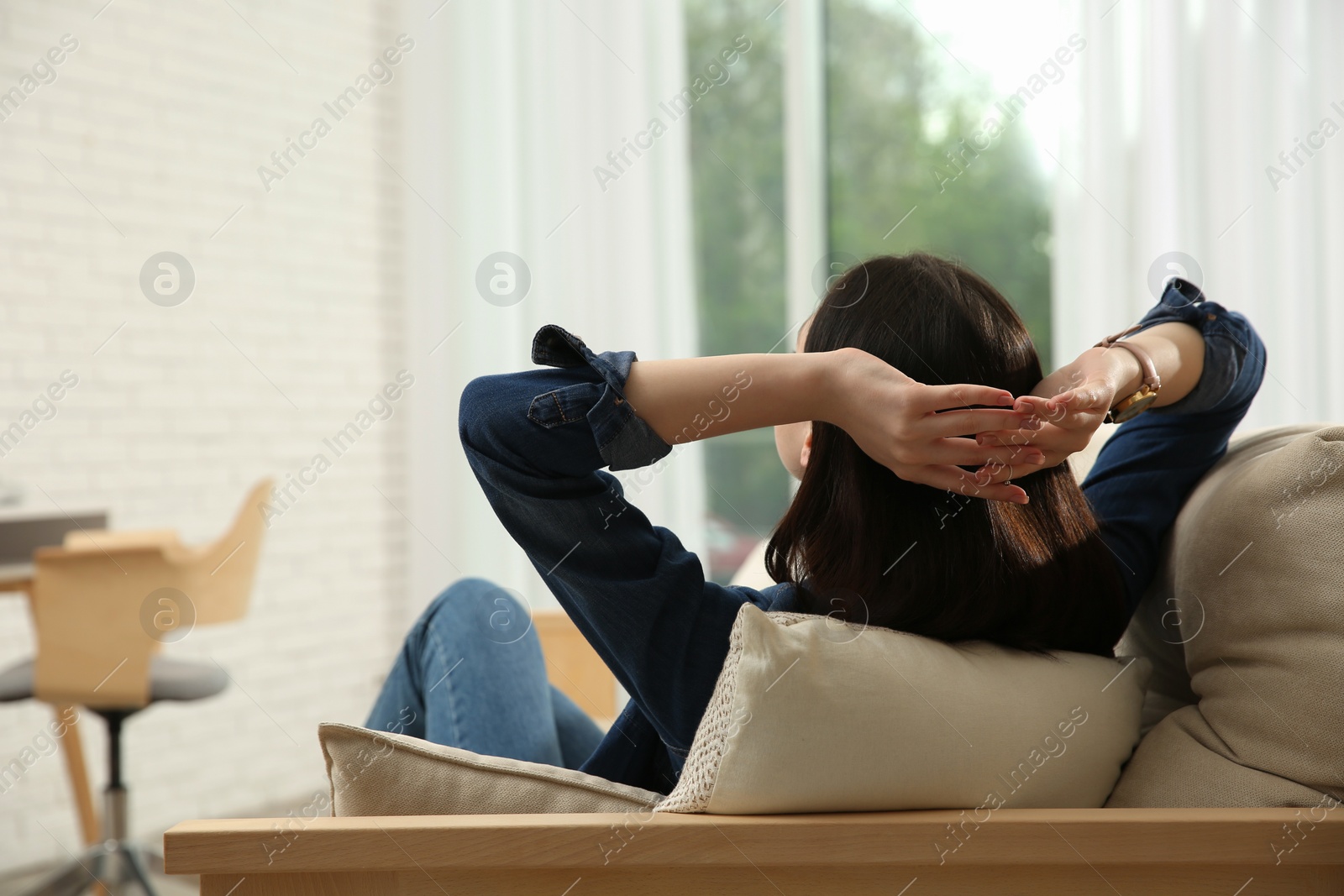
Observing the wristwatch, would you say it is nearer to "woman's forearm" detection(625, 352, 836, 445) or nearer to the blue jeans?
"woman's forearm" detection(625, 352, 836, 445)

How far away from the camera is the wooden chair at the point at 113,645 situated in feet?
6.23

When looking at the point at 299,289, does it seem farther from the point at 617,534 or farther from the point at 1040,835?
the point at 1040,835

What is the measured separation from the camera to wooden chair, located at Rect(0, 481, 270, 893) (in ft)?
6.23

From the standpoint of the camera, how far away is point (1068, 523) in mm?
853

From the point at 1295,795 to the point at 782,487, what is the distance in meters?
2.40

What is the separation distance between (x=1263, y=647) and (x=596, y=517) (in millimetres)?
528

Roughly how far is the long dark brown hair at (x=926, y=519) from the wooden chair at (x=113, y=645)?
1578mm

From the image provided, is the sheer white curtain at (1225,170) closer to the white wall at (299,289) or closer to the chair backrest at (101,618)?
the white wall at (299,289)

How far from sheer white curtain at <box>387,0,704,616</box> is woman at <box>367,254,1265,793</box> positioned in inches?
75.6

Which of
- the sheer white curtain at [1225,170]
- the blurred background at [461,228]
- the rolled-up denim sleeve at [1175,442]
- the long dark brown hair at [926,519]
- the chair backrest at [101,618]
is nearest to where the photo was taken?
the long dark brown hair at [926,519]

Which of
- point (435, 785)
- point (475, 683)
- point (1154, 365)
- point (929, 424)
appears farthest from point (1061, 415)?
point (475, 683)

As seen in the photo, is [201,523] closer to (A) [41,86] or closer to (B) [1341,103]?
(A) [41,86]

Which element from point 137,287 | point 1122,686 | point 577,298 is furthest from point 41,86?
point 1122,686

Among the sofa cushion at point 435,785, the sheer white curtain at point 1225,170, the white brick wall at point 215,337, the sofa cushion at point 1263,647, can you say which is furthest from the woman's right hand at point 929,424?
the white brick wall at point 215,337
